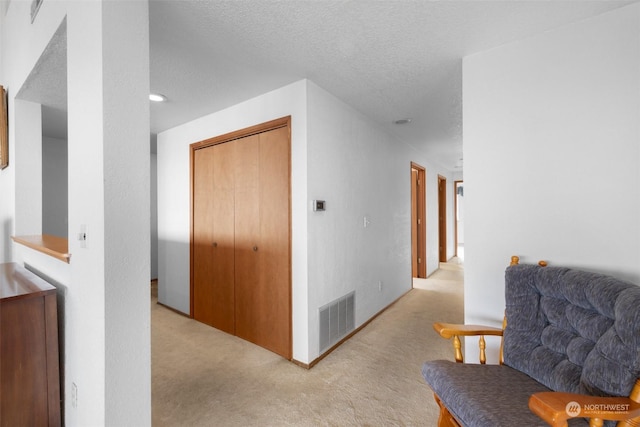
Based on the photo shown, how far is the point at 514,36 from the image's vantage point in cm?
177

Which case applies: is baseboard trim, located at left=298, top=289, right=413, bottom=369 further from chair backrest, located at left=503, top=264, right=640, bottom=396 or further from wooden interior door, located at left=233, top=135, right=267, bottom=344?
chair backrest, located at left=503, top=264, right=640, bottom=396

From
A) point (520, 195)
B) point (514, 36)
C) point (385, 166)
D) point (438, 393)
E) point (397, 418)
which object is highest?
point (514, 36)

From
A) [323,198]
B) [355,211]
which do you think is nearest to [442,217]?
[355,211]

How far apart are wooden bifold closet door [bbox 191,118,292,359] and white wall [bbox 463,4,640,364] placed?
1477mm

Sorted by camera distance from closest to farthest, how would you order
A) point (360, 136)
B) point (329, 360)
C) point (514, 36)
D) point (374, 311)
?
point (514, 36), point (329, 360), point (360, 136), point (374, 311)

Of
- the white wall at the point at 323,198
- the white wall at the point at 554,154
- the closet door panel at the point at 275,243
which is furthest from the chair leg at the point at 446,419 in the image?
the closet door panel at the point at 275,243

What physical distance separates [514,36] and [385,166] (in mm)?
2080

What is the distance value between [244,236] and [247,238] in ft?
0.16

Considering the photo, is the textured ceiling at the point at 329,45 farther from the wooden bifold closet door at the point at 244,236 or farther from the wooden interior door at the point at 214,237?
the wooden interior door at the point at 214,237

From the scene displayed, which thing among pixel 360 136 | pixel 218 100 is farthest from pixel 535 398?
pixel 218 100

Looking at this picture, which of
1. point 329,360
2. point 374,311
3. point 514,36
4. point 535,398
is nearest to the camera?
point 535,398

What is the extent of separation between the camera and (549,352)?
4.76 feet

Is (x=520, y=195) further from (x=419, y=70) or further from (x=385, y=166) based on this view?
(x=385, y=166)

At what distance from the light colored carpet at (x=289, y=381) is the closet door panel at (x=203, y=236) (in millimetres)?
251
